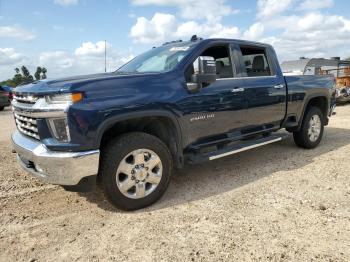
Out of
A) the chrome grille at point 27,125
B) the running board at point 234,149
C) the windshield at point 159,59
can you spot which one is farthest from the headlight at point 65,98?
the running board at point 234,149

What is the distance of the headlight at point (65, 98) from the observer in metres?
3.08

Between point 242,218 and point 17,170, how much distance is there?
3618 millimetres

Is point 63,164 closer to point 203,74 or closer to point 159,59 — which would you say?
point 203,74

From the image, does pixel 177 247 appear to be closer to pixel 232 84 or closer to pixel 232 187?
pixel 232 187

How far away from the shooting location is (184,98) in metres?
3.82

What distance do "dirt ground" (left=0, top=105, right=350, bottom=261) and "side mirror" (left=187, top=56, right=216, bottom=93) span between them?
134 cm

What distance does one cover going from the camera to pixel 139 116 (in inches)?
136

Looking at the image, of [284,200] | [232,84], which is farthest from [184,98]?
[284,200]

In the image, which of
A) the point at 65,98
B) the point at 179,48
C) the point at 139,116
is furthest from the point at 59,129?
the point at 179,48

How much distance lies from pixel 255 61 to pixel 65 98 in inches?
129

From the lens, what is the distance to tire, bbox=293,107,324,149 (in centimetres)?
593

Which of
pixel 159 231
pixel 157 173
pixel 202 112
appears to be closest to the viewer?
pixel 159 231

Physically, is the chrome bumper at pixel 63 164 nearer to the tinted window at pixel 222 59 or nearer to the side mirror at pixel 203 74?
the side mirror at pixel 203 74

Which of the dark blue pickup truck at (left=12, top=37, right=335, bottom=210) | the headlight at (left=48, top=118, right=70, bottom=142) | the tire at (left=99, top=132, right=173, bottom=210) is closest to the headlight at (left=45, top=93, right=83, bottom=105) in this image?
the dark blue pickup truck at (left=12, top=37, right=335, bottom=210)
